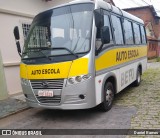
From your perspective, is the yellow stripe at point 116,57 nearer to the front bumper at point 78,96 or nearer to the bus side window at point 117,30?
the bus side window at point 117,30

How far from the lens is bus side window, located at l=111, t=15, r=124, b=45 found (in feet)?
22.8

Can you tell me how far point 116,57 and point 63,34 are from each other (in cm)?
194

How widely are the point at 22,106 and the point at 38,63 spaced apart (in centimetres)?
230

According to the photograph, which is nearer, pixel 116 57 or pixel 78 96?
pixel 78 96

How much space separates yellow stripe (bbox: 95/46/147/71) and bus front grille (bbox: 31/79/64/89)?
0.98 m

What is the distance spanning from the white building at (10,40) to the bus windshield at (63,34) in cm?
223

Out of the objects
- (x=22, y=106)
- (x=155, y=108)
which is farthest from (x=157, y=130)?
(x=22, y=106)

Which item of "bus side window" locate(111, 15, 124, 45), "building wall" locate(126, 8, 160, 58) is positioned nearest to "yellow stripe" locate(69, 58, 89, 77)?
"bus side window" locate(111, 15, 124, 45)

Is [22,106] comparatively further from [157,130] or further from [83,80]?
[157,130]

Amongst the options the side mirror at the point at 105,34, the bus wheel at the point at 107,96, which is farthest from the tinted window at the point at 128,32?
the side mirror at the point at 105,34

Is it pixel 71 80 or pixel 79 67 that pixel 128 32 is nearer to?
pixel 79 67

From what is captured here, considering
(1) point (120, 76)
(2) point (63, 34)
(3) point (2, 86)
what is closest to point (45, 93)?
(2) point (63, 34)

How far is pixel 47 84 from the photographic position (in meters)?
5.57

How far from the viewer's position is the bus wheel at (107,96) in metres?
6.14
